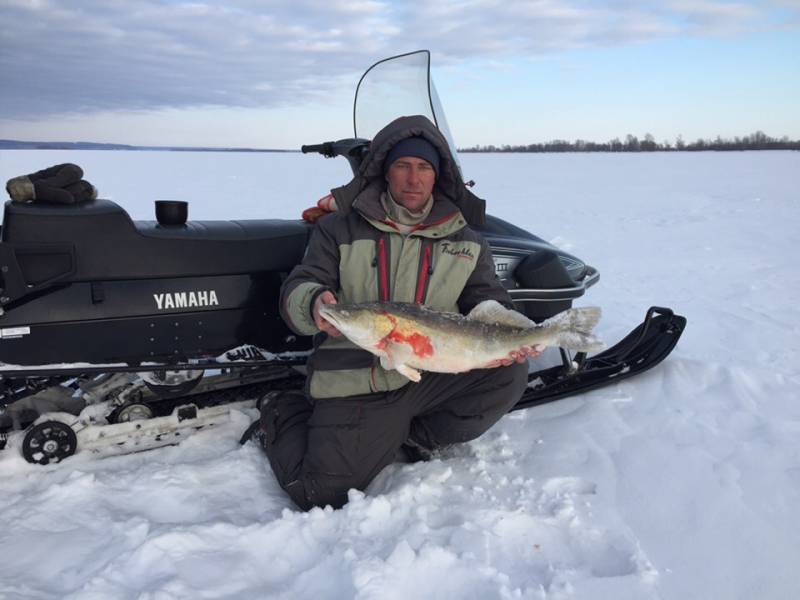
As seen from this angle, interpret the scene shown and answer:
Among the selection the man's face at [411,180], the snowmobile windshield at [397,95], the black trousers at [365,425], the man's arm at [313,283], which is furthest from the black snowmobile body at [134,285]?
the snowmobile windshield at [397,95]

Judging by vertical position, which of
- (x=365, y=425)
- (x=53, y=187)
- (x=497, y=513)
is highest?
(x=53, y=187)

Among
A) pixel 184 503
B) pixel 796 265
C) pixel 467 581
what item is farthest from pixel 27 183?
pixel 796 265

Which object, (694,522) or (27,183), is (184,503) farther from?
(694,522)

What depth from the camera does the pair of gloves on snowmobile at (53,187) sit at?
262cm

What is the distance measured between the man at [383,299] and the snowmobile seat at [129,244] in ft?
1.07

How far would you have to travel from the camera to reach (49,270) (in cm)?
261

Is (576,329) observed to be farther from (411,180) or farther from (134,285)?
(134,285)

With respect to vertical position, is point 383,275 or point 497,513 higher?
point 383,275

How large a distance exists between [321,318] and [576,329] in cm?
108

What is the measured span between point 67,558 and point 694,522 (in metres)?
2.41

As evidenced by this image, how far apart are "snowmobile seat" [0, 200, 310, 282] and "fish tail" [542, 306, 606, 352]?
4.47 ft

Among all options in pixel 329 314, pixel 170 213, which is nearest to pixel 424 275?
pixel 329 314

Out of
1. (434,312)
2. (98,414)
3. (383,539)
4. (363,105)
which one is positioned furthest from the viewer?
(363,105)

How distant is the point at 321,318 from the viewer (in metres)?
2.51
